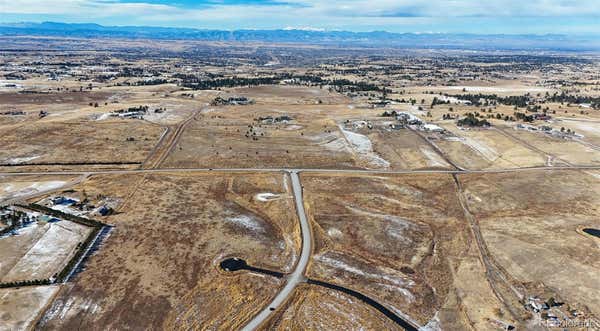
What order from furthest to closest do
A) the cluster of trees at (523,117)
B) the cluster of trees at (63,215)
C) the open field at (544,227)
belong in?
the cluster of trees at (523,117) → the cluster of trees at (63,215) → the open field at (544,227)

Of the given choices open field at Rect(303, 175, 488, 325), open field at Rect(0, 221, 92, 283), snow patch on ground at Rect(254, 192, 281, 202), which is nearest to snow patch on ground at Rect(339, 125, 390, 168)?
open field at Rect(303, 175, 488, 325)

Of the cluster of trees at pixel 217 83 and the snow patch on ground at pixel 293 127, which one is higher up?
the cluster of trees at pixel 217 83

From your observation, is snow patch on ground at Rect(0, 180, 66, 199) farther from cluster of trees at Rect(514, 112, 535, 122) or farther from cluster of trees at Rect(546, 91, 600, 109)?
cluster of trees at Rect(546, 91, 600, 109)

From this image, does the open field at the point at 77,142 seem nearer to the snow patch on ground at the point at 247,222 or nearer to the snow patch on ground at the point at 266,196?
the snow patch on ground at the point at 266,196

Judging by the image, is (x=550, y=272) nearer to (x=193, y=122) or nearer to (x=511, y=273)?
(x=511, y=273)

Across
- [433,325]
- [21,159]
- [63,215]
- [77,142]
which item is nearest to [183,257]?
[63,215]

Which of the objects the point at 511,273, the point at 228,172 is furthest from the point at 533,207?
the point at 228,172

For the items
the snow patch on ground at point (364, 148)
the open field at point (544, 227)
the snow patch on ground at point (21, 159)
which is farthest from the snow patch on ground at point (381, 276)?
the snow patch on ground at point (21, 159)
